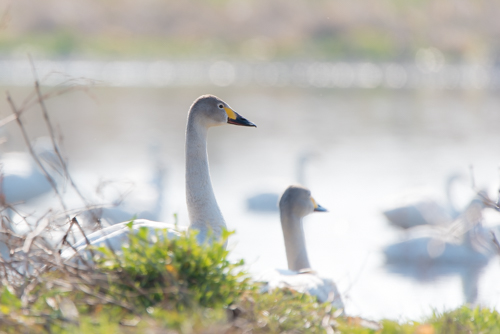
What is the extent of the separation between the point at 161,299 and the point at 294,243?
7.39ft

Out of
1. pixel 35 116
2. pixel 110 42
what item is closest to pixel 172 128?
pixel 35 116

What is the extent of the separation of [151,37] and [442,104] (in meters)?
15.3

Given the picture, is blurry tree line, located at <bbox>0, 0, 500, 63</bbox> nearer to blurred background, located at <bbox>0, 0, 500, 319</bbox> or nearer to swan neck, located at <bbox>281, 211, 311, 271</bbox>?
blurred background, located at <bbox>0, 0, 500, 319</bbox>

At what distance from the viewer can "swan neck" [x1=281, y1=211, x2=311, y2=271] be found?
471 centimetres

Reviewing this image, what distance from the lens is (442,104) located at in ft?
65.8

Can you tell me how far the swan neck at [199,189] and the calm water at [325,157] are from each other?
231mm

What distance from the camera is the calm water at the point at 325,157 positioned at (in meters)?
6.96

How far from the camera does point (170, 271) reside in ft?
8.66

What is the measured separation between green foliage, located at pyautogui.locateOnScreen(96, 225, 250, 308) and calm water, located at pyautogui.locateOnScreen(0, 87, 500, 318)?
0.85m

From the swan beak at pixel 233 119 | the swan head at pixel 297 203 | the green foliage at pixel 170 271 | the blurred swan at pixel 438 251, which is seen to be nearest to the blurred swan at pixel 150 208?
the swan head at pixel 297 203

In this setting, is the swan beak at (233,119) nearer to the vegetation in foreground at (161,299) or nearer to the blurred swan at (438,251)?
the vegetation in foreground at (161,299)

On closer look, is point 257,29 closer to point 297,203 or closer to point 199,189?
point 297,203

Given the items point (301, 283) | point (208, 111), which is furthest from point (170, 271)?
point (208, 111)

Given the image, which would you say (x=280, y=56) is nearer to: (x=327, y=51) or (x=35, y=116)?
(x=327, y=51)
